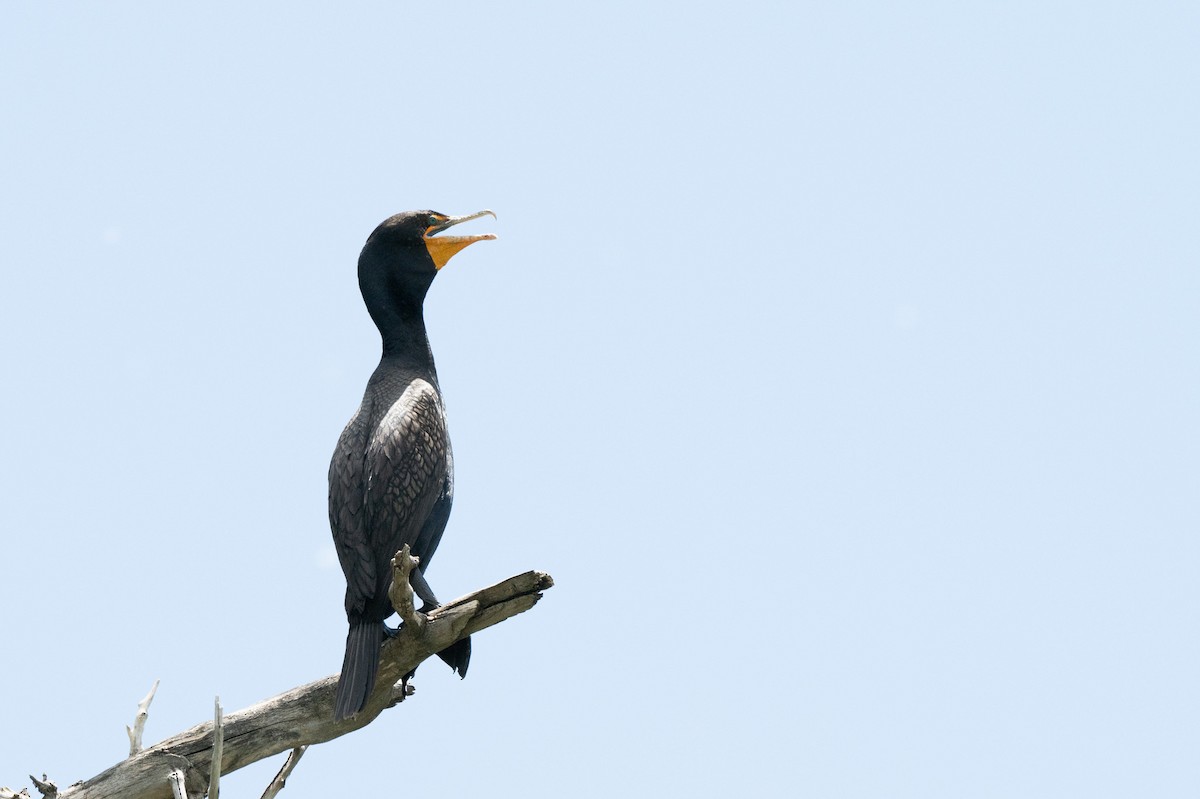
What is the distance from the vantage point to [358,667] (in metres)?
5.36

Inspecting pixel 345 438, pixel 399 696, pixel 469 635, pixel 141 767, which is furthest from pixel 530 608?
pixel 141 767

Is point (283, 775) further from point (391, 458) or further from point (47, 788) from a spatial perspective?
point (391, 458)

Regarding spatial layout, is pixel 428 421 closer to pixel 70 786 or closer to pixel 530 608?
pixel 530 608

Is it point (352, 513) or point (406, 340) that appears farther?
point (406, 340)

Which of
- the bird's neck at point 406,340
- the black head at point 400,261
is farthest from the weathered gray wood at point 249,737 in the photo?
the black head at point 400,261

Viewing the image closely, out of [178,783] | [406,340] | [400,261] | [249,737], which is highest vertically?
[400,261]

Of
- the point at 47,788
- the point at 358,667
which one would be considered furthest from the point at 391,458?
the point at 47,788

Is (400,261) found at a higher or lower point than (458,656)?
higher

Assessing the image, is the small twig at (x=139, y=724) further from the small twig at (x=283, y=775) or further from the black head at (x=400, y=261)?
the black head at (x=400, y=261)

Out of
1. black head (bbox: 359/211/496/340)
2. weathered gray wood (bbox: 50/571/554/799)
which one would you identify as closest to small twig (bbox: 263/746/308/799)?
weathered gray wood (bbox: 50/571/554/799)

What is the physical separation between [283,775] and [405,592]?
129 centimetres

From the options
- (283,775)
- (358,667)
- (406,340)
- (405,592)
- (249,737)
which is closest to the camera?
(405,592)

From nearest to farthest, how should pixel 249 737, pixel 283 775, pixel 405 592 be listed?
pixel 405 592 → pixel 249 737 → pixel 283 775

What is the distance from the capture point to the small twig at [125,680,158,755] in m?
5.64
